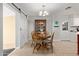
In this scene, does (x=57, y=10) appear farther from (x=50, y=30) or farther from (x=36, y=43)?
(x=36, y=43)

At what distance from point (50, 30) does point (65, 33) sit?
0.42 meters

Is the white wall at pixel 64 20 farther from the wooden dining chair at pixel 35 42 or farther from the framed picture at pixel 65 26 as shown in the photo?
the wooden dining chair at pixel 35 42

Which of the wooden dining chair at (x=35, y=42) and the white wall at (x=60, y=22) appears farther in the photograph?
the white wall at (x=60, y=22)

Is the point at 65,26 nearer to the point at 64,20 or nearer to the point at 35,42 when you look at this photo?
the point at 64,20

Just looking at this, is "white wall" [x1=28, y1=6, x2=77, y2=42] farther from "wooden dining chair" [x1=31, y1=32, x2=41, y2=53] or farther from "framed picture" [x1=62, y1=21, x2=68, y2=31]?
"wooden dining chair" [x1=31, y1=32, x2=41, y2=53]

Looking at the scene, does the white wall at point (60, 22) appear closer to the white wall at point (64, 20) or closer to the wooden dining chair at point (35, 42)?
the white wall at point (64, 20)

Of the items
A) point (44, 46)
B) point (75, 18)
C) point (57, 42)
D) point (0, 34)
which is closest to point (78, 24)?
point (75, 18)

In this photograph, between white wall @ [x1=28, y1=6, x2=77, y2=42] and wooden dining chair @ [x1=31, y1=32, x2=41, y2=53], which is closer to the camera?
wooden dining chair @ [x1=31, y1=32, x2=41, y2=53]

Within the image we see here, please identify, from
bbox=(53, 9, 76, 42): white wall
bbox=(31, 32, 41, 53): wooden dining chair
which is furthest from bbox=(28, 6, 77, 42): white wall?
bbox=(31, 32, 41, 53): wooden dining chair

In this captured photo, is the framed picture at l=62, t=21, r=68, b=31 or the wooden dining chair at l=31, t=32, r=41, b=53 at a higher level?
the framed picture at l=62, t=21, r=68, b=31

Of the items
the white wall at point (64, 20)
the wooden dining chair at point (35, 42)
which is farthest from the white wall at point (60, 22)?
the wooden dining chair at point (35, 42)

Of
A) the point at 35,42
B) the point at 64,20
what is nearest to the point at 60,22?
the point at 64,20

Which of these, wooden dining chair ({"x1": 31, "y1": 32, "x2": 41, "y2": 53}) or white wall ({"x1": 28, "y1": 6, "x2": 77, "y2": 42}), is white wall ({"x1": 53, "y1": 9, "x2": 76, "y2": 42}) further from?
wooden dining chair ({"x1": 31, "y1": 32, "x2": 41, "y2": 53})

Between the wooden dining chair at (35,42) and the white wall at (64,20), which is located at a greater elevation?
the white wall at (64,20)
